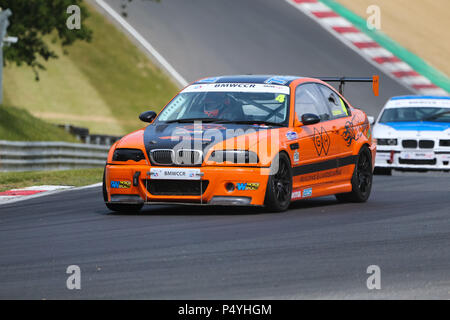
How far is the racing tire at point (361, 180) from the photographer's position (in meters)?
12.8

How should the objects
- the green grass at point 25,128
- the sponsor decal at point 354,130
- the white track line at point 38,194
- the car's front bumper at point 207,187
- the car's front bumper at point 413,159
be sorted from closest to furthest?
the car's front bumper at point 207,187 → the sponsor decal at point 354,130 → the white track line at point 38,194 → the car's front bumper at point 413,159 → the green grass at point 25,128

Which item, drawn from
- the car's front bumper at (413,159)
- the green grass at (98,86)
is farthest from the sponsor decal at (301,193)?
the green grass at (98,86)

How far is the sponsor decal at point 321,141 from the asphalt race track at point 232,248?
0.64 m

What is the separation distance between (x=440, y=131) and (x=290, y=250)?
10.2 m

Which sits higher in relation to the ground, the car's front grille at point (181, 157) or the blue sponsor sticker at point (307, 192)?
the car's front grille at point (181, 157)

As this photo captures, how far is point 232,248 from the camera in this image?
8703 mm

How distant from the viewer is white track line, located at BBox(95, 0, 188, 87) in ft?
114

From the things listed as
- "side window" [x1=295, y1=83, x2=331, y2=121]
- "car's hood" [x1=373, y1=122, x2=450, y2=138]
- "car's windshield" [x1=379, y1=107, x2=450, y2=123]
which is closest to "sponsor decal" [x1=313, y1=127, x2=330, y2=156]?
"side window" [x1=295, y1=83, x2=331, y2=121]

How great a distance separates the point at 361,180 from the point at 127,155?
310 cm

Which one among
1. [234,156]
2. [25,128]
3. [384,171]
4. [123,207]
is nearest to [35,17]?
[25,128]

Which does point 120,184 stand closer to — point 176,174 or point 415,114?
point 176,174

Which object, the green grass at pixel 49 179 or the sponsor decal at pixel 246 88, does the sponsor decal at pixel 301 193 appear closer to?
the sponsor decal at pixel 246 88
